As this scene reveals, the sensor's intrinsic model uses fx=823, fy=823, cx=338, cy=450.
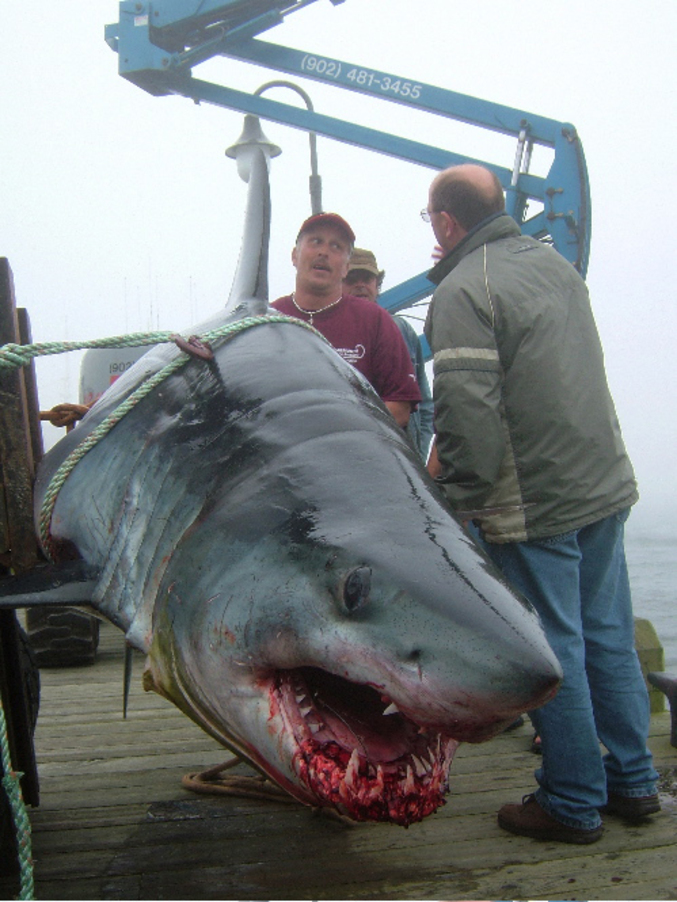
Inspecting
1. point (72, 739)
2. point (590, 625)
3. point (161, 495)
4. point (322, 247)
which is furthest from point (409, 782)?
point (72, 739)

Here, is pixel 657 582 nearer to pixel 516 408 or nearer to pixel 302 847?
pixel 516 408

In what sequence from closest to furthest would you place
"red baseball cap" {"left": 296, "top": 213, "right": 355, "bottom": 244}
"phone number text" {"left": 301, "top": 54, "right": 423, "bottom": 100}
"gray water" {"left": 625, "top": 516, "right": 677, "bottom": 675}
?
"red baseball cap" {"left": 296, "top": 213, "right": 355, "bottom": 244} → "phone number text" {"left": 301, "top": 54, "right": 423, "bottom": 100} → "gray water" {"left": 625, "top": 516, "right": 677, "bottom": 675}

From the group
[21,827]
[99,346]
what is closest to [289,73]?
[99,346]

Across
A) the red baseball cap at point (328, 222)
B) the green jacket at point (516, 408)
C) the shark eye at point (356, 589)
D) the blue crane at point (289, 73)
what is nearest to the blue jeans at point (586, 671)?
the green jacket at point (516, 408)

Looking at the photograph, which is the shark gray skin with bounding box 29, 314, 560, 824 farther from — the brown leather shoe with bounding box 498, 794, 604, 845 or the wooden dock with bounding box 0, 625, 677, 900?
the brown leather shoe with bounding box 498, 794, 604, 845

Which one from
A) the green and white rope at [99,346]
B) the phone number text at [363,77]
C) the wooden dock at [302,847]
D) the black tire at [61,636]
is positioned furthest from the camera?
the phone number text at [363,77]

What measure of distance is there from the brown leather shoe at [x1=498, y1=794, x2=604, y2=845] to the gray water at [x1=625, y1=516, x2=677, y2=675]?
560cm

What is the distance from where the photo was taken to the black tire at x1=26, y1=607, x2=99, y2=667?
5.00 meters

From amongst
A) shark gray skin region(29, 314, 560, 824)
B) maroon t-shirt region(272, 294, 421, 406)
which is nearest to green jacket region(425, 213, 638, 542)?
maroon t-shirt region(272, 294, 421, 406)

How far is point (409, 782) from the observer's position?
3.64ft

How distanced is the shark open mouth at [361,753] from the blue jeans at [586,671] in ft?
4.22

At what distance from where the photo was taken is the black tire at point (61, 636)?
16.4ft

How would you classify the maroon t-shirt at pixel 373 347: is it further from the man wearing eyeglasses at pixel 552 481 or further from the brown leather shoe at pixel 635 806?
the brown leather shoe at pixel 635 806

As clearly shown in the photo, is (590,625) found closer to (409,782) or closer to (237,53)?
(409,782)
